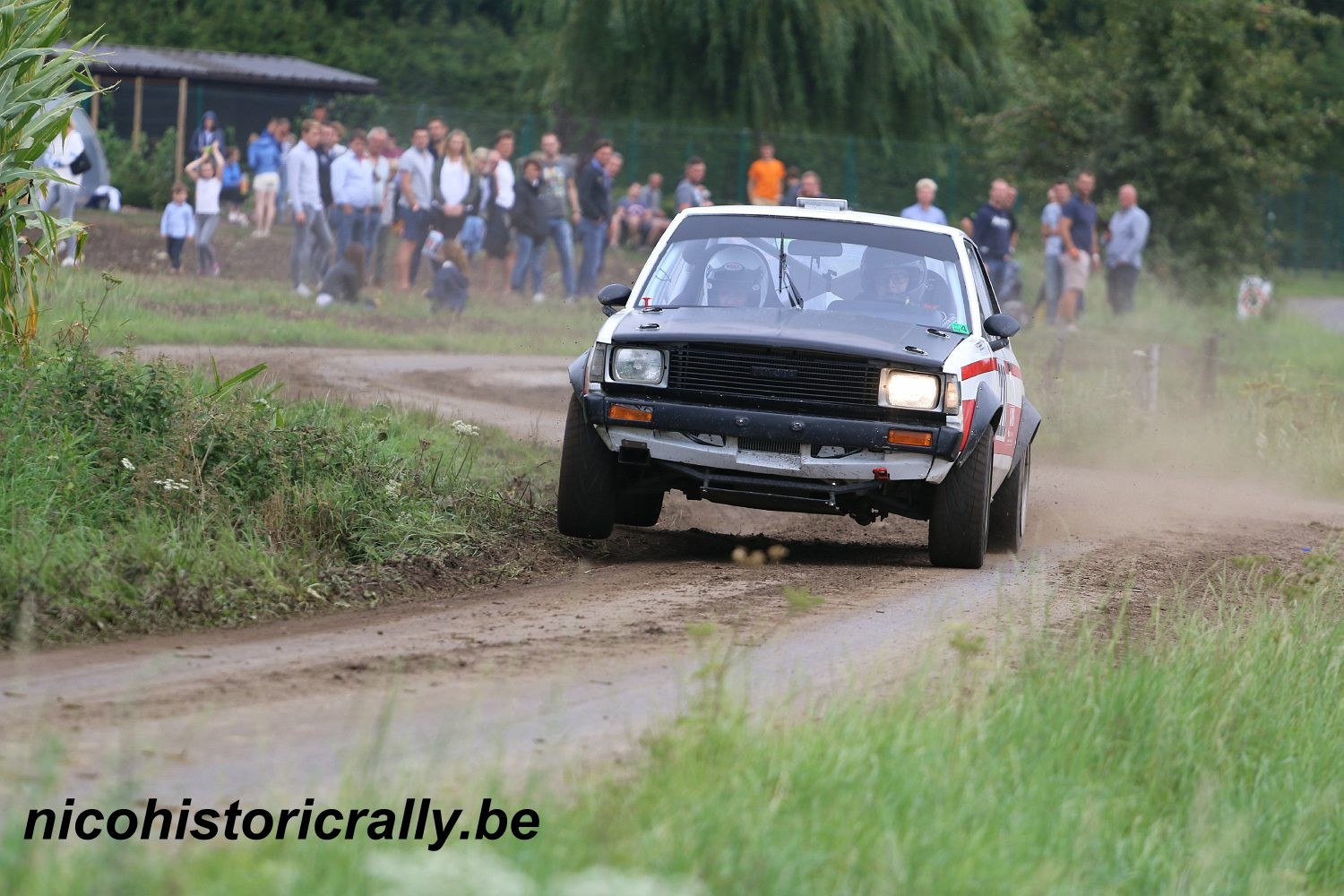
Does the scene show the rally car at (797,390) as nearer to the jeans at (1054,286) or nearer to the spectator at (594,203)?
the spectator at (594,203)

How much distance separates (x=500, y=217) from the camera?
25016 mm

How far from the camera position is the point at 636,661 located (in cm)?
650

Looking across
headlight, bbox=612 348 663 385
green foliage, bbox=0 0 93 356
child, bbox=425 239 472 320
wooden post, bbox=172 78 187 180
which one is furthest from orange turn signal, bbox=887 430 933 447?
wooden post, bbox=172 78 187 180

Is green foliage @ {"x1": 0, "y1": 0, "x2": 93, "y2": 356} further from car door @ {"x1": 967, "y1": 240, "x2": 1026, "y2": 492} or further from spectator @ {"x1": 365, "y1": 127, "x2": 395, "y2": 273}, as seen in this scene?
spectator @ {"x1": 365, "y1": 127, "x2": 395, "y2": 273}

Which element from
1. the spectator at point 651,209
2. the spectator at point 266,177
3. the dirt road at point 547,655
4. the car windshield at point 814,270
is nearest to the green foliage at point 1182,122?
the spectator at point 651,209

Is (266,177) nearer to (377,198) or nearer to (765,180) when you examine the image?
(377,198)

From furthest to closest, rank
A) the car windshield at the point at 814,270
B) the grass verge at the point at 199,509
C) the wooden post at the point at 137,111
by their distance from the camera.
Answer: the wooden post at the point at 137,111
the car windshield at the point at 814,270
the grass verge at the point at 199,509

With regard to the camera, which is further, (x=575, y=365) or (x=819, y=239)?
(x=819, y=239)

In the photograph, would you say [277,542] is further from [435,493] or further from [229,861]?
[229,861]

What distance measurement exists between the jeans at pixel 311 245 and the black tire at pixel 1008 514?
46.3ft

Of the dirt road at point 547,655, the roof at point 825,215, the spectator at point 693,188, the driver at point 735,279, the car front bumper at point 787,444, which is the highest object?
the spectator at point 693,188

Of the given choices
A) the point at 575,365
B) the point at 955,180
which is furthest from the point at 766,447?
the point at 955,180

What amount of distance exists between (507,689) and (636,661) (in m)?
0.72

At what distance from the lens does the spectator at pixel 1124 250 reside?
24.4m
